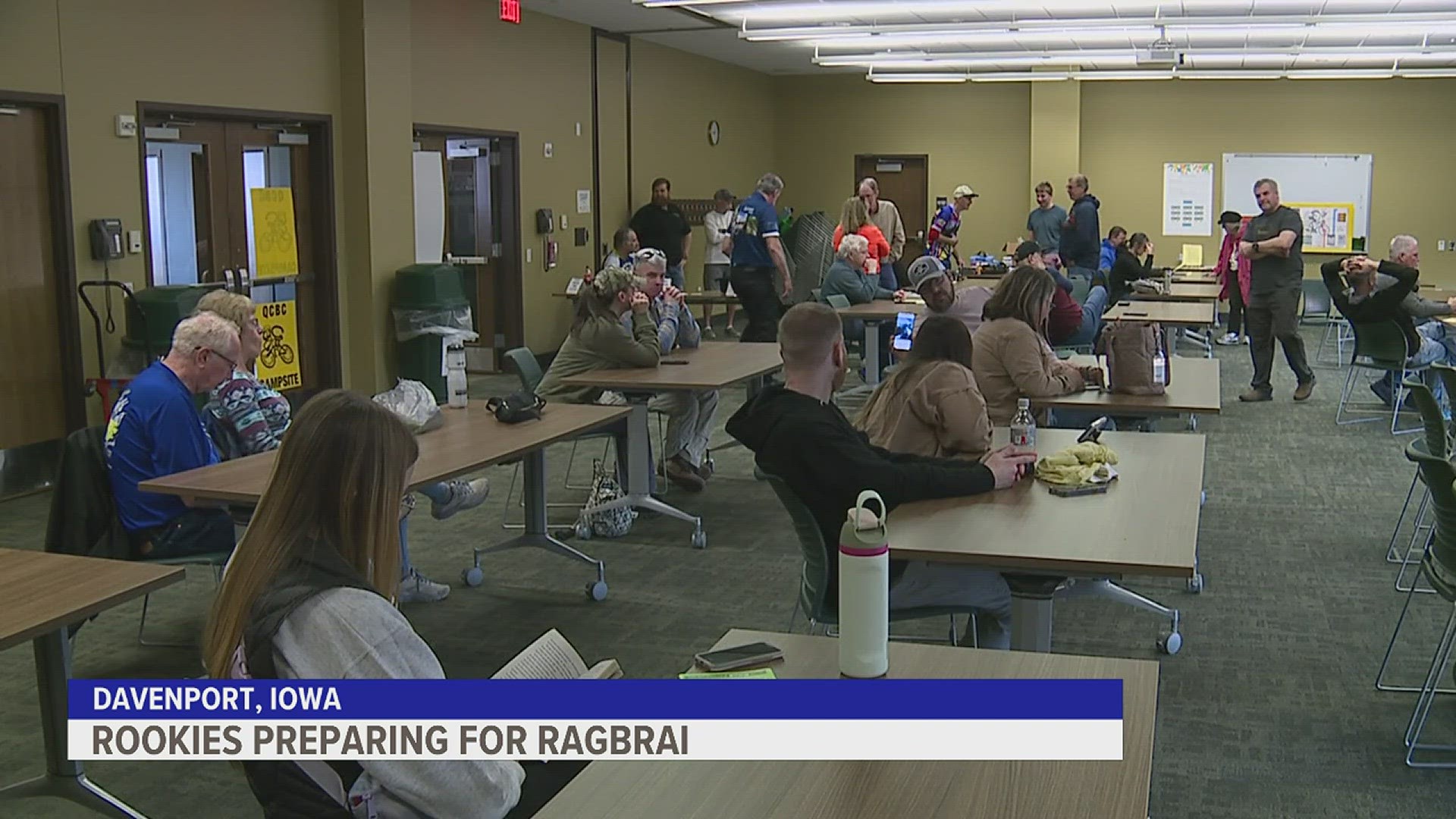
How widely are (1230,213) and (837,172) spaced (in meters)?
7.15

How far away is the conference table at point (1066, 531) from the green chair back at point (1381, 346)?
538 cm

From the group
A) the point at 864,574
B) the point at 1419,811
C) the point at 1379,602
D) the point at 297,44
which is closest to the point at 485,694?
the point at 864,574

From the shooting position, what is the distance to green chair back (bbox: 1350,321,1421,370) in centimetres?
862

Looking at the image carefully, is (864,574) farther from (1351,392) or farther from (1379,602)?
(1351,392)

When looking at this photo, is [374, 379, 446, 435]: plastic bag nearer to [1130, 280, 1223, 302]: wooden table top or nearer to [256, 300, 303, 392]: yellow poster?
[256, 300, 303, 392]: yellow poster

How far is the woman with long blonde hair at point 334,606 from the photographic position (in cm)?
196

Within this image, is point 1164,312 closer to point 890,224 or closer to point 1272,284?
point 1272,284

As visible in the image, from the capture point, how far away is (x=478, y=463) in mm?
4227

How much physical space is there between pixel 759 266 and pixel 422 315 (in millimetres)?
2630

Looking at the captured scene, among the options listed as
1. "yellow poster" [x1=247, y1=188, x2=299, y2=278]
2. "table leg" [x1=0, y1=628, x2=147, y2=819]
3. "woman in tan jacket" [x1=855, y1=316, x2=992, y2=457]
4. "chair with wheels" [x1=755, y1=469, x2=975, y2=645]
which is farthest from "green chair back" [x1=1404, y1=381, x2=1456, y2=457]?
"yellow poster" [x1=247, y1=188, x2=299, y2=278]

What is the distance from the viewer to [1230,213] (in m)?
12.7

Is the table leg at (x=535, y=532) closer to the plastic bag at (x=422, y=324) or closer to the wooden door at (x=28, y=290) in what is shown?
the wooden door at (x=28, y=290)

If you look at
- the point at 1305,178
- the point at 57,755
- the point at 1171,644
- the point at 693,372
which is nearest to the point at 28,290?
the point at 693,372

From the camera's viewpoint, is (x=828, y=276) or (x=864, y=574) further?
(x=828, y=276)
